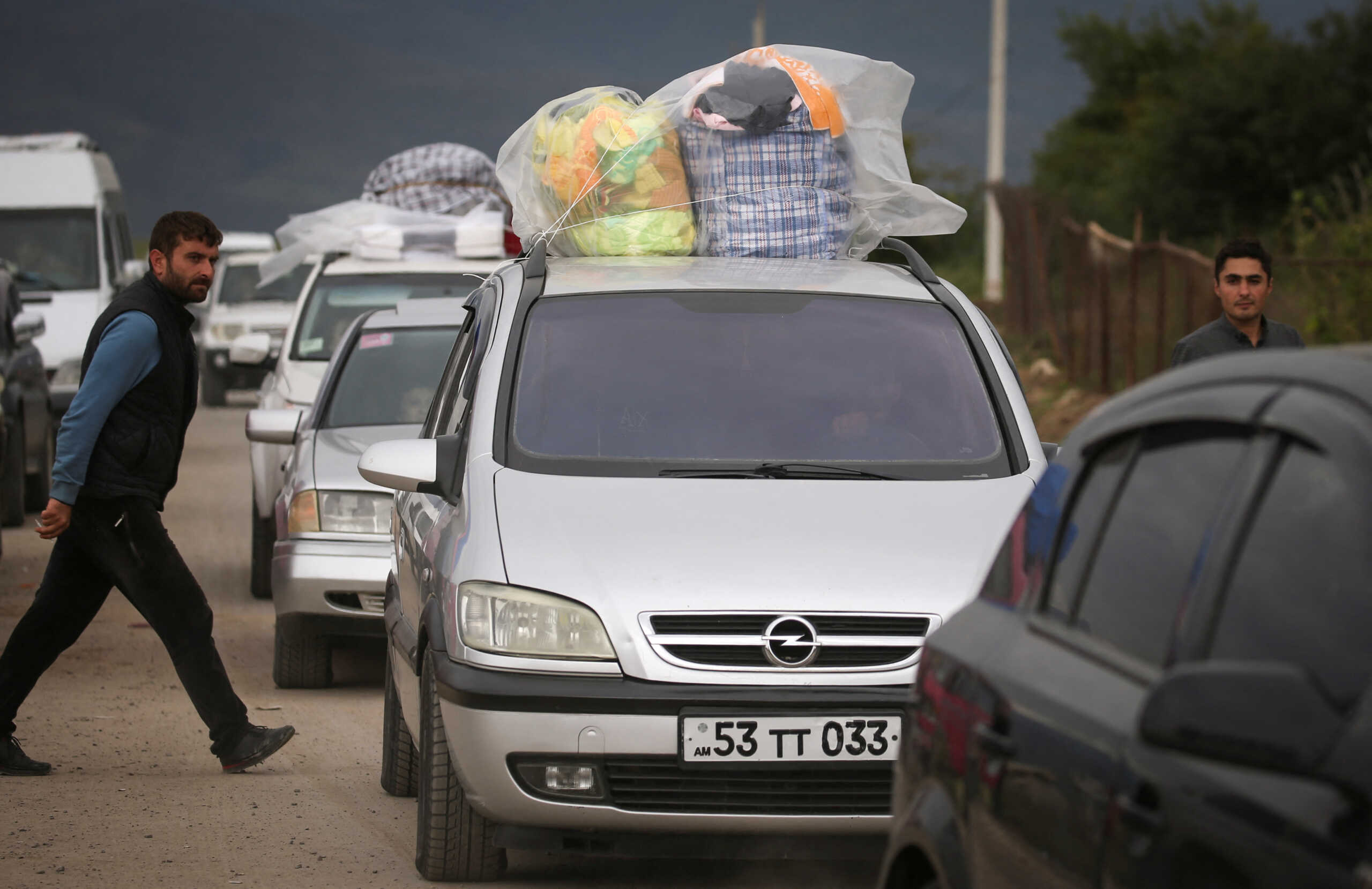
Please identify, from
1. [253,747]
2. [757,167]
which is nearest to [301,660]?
[253,747]

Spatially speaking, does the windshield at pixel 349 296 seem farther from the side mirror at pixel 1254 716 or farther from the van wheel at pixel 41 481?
the side mirror at pixel 1254 716

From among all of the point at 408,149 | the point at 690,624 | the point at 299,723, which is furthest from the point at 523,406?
the point at 408,149

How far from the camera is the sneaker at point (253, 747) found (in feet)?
21.8

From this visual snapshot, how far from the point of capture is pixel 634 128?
6645 mm

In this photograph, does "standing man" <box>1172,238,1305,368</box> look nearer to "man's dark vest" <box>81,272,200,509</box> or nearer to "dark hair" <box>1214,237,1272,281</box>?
"dark hair" <box>1214,237,1272,281</box>

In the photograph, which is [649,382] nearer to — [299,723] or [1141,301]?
[299,723]

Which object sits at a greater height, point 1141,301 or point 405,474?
point 405,474

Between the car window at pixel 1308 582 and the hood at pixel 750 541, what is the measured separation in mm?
2149

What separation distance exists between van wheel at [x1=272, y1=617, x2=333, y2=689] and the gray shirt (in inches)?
154

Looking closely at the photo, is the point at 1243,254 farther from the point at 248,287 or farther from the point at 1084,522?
the point at 248,287

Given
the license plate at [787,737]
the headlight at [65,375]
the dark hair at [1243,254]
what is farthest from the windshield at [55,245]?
the license plate at [787,737]

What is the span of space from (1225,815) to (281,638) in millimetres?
6721

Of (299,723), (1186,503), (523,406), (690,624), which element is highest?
(1186,503)

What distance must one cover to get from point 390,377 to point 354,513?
1224 millimetres
